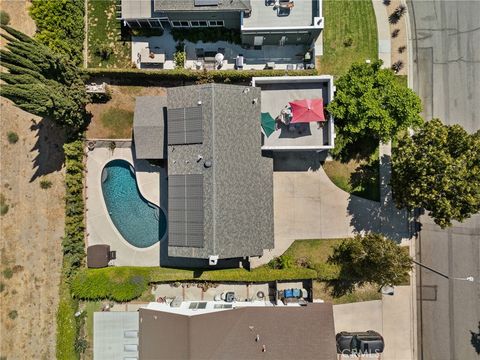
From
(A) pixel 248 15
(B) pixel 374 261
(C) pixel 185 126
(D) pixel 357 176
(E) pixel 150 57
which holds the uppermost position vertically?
(A) pixel 248 15

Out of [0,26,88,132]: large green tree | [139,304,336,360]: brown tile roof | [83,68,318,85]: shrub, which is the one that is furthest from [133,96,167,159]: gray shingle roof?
[139,304,336,360]: brown tile roof

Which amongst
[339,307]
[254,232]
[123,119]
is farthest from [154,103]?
[339,307]

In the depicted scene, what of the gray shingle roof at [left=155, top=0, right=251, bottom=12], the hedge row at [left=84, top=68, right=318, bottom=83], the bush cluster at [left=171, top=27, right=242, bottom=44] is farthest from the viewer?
the bush cluster at [left=171, top=27, right=242, bottom=44]

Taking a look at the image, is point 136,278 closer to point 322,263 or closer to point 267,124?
point 322,263

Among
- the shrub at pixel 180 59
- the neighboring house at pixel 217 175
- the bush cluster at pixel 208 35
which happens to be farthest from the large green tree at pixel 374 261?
the shrub at pixel 180 59

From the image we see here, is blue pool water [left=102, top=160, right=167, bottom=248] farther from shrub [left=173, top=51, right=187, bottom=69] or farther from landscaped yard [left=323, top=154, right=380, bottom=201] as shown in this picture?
landscaped yard [left=323, top=154, right=380, bottom=201]

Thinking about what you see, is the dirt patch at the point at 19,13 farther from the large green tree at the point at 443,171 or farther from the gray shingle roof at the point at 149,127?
the large green tree at the point at 443,171

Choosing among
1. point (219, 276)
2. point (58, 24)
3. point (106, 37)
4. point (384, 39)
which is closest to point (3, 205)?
point (58, 24)
